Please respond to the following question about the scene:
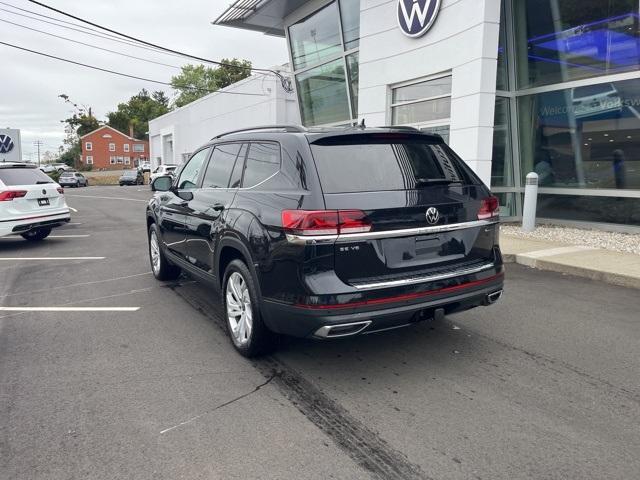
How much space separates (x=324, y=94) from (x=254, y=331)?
15.5 m

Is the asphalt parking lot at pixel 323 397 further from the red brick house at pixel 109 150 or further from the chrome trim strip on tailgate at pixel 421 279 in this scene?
the red brick house at pixel 109 150

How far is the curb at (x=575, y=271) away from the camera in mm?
6391

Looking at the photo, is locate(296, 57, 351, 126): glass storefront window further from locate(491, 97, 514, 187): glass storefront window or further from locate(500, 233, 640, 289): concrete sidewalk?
locate(500, 233, 640, 289): concrete sidewalk

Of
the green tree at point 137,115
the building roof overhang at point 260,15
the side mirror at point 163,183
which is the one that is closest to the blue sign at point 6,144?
the building roof overhang at point 260,15

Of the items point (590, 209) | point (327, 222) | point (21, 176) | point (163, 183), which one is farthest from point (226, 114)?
point (327, 222)

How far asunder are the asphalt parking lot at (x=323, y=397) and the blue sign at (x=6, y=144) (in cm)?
2102

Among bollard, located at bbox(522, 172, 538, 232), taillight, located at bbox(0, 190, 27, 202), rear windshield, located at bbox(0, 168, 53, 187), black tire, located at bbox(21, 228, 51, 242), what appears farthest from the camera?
black tire, located at bbox(21, 228, 51, 242)

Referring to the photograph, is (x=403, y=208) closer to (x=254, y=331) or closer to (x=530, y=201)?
(x=254, y=331)

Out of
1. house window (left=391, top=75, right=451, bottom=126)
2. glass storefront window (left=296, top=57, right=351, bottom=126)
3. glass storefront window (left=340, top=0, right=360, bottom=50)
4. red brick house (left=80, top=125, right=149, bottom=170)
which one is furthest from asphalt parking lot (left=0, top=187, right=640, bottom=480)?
red brick house (left=80, top=125, right=149, bottom=170)

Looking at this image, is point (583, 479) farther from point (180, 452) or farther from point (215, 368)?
point (215, 368)

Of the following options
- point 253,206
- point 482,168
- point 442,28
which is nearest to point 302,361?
point 253,206

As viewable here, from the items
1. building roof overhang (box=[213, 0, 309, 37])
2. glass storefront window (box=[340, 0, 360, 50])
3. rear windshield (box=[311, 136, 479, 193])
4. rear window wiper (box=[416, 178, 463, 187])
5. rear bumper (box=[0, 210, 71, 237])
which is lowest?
rear bumper (box=[0, 210, 71, 237])

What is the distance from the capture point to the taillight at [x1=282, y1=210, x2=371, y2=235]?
130 inches

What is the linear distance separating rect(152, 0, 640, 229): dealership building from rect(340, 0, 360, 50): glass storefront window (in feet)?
5.52
